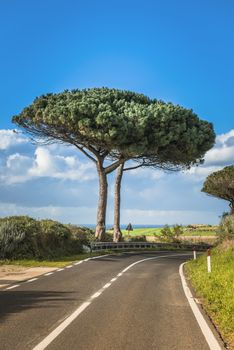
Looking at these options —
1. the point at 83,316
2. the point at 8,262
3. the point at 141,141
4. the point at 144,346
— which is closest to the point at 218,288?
the point at 83,316

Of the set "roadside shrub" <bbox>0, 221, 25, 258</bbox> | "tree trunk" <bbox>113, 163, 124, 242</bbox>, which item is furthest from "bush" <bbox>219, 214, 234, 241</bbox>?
"tree trunk" <bbox>113, 163, 124, 242</bbox>

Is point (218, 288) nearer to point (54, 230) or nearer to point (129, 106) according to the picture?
point (54, 230)

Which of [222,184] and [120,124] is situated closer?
[120,124]

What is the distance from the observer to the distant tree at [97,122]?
3666 centimetres

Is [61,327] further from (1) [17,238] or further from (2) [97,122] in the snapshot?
(2) [97,122]

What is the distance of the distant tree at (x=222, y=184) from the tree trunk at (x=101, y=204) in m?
14.8

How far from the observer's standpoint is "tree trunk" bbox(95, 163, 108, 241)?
4109cm

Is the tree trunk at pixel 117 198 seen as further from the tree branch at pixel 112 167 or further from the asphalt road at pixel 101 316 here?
the asphalt road at pixel 101 316

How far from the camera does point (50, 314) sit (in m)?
9.52

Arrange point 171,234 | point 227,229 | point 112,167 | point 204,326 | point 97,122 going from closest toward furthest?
point 204,326, point 227,229, point 97,122, point 112,167, point 171,234

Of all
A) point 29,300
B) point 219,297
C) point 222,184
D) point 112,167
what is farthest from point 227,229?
point 222,184

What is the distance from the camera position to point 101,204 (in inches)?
1625

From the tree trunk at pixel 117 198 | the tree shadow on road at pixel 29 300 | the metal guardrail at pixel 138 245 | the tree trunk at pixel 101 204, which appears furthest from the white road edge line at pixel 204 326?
the tree trunk at pixel 117 198

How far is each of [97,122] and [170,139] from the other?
251 inches
